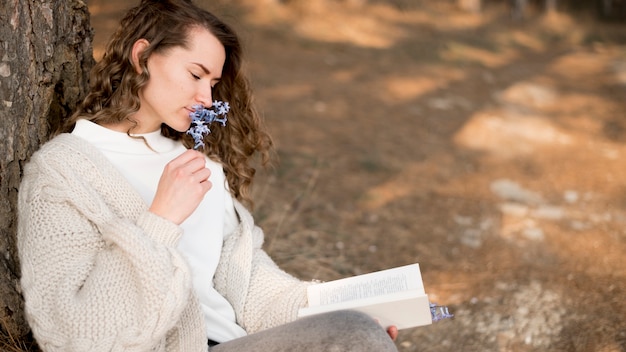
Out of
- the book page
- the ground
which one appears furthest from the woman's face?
the book page

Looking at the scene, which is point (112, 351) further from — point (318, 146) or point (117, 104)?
point (318, 146)

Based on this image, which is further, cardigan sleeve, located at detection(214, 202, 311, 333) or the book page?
cardigan sleeve, located at detection(214, 202, 311, 333)

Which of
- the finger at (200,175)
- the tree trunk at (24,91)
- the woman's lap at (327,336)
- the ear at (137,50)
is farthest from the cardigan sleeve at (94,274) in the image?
the ear at (137,50)

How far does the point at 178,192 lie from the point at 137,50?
0.61 meters

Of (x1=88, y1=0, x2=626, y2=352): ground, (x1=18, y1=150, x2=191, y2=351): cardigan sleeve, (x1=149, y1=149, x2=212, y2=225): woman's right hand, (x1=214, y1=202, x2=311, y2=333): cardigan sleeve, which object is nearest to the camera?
(x1=18, y1=150, x2=191, y2=351): cardigan sleeve

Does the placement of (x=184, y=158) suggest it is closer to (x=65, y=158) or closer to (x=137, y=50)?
(x=65, y=158)

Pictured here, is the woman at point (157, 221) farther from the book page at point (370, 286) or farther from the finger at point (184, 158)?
the book page at point (370, 286)

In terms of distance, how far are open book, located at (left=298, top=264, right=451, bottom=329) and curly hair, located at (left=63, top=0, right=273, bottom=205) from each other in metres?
0.66

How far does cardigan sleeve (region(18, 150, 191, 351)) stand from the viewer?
5.89 ft

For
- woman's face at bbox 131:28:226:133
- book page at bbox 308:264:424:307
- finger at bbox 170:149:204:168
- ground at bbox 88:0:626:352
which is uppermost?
woman's face at bbox 131:28:226:133

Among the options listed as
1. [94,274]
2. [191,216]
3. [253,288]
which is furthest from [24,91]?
[253,288]

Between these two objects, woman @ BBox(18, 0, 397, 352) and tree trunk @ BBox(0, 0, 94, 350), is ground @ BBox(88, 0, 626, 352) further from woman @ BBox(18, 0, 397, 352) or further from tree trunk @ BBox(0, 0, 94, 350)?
tree trunk @ BBox(0, 0, 94, 350)

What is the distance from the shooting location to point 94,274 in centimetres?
187

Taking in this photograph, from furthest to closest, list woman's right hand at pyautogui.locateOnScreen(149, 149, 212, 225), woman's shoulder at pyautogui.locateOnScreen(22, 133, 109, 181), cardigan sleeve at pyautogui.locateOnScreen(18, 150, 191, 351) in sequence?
1. woman's shoulder at pyautogui.locateOnScreen(22, 133, 109, 181)
2. woman's right hand at pyautogui.locateOnScreen(149, 149, 212, 225)
3. cardigan sleeve at pyautogui.locateOnScreen(18, 150, 191, 351)
